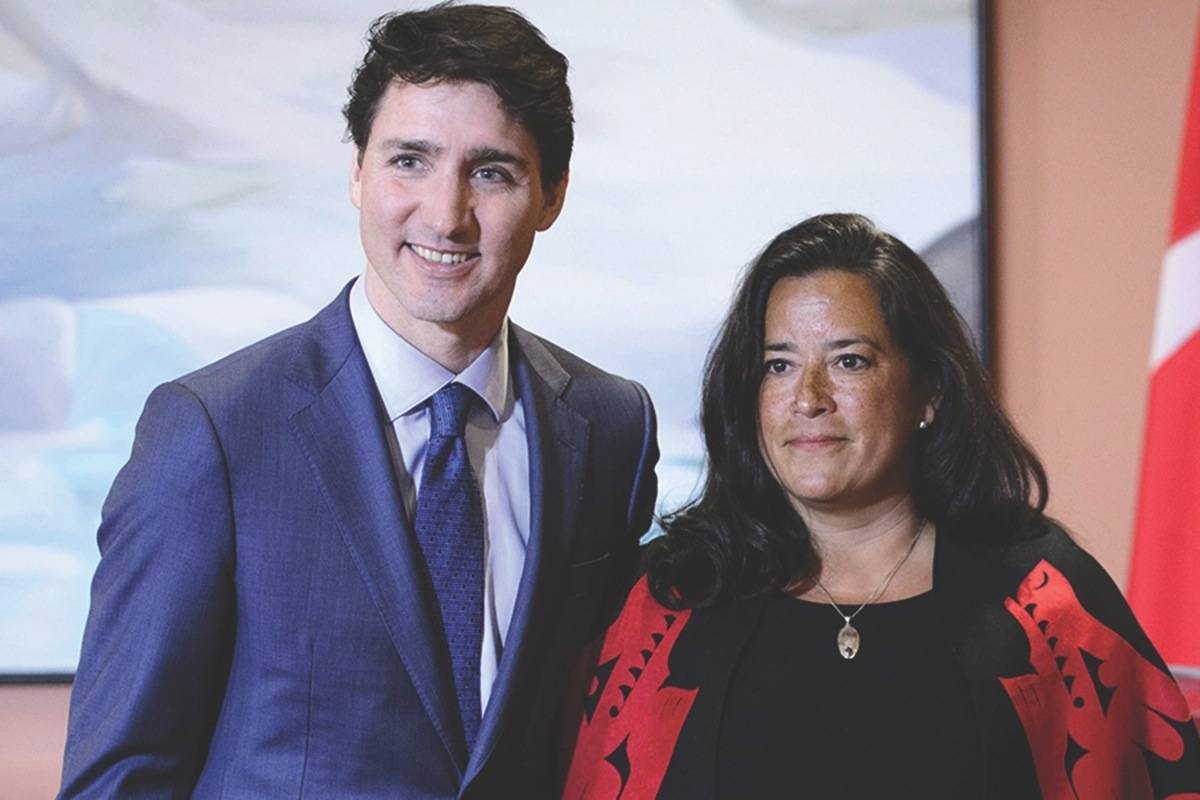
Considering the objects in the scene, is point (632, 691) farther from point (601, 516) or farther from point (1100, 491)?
point (1100, 491)

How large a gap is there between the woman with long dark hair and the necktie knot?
0.46m

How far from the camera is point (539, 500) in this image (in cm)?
183

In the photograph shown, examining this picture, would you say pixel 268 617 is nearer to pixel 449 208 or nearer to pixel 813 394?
pixel 449 208

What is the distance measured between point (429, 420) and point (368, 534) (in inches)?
6.8

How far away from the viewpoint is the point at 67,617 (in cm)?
284

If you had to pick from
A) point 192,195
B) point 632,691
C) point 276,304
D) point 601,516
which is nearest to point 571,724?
point 632,691

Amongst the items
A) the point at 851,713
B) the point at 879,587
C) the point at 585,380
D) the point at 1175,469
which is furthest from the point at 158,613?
the point at 1175,469

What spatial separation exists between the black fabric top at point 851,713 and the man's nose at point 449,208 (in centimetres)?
71

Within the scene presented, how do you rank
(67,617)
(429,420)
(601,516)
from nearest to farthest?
(429,420) → (601,516) → (67,617)

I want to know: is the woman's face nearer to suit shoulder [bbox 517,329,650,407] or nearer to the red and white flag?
suit shoulder [bbox 517,329,650,407]

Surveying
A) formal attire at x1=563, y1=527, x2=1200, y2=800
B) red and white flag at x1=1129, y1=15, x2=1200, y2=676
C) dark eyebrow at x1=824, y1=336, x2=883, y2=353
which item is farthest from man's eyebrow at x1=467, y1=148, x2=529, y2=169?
red and white flag at x1=1129, y1=15, x2=1200, y2=676

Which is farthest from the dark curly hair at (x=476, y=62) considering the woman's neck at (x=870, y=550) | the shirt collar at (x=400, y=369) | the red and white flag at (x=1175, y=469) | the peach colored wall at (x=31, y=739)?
the peach colored wall at (x=31, y=739)

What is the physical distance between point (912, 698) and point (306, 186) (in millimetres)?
1614

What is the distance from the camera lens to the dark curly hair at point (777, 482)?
2.07 m
